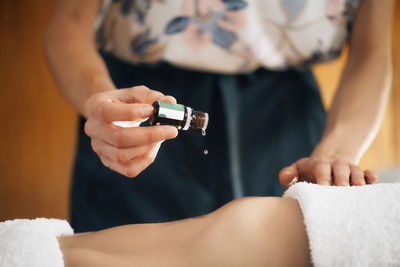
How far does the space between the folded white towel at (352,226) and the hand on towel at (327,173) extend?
0.12 meters

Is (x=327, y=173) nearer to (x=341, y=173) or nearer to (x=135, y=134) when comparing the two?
→ (x=341, y=173)

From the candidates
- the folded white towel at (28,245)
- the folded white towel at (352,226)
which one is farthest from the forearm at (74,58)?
the folded white towel at (352,226)

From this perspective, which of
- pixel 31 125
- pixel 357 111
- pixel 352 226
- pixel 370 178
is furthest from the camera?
pixel 31 125

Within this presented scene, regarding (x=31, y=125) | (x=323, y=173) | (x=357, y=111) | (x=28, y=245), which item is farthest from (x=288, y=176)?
(x=31, y=125)

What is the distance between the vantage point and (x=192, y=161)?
66 cm

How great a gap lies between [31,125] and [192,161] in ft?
2.83

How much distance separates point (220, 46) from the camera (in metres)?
0.60

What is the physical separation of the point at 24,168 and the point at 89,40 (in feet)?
2.84

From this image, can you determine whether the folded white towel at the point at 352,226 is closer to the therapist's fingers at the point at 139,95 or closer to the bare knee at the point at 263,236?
the bare knee at the point at 263,236

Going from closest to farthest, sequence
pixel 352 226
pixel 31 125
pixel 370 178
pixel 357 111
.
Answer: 1. pixel 352 226
2. pixel 370 178
3. pixel 357 111
4. pixel 31 125

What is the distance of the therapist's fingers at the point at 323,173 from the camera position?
454mm

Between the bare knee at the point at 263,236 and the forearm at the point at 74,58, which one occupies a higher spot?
the forearm at the point at 74,58

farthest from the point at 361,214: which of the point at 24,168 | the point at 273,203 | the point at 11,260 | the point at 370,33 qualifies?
the point at 24,168

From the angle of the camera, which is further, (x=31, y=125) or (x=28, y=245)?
(x=31, y=125)
